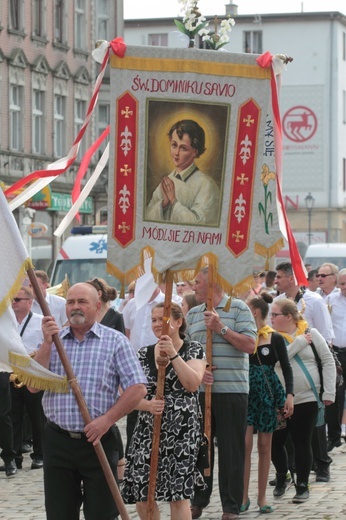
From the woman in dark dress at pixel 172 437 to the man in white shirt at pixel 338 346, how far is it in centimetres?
604

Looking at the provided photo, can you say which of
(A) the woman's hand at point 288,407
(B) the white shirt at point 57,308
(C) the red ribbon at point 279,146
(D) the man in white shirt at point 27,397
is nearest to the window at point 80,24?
(B) the white shirt at point 57,308

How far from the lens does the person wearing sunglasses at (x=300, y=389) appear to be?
11.9 m

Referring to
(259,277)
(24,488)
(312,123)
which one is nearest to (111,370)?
(24,488)

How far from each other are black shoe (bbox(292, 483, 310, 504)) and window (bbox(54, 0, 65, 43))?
1520 inches

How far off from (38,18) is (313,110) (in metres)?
30.0

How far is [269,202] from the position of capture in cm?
998

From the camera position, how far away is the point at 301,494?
11.8 m

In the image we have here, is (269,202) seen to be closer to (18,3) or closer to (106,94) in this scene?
(18,3)

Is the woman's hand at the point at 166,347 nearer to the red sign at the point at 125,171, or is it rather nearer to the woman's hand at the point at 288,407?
the red sign at the point at 125,171

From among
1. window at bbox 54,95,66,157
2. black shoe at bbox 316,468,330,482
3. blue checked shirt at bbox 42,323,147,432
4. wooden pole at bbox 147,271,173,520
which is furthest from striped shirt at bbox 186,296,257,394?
window at bbox 54,95,66,157

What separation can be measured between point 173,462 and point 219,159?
201 cm

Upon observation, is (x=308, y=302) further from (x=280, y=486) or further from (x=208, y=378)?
(x=208, y=378)

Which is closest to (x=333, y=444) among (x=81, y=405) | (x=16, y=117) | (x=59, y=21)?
(x=81, y=405)

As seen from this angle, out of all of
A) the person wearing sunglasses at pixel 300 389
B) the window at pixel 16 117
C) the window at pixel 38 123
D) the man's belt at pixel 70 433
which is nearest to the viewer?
the man's belt at pixel 70 433
